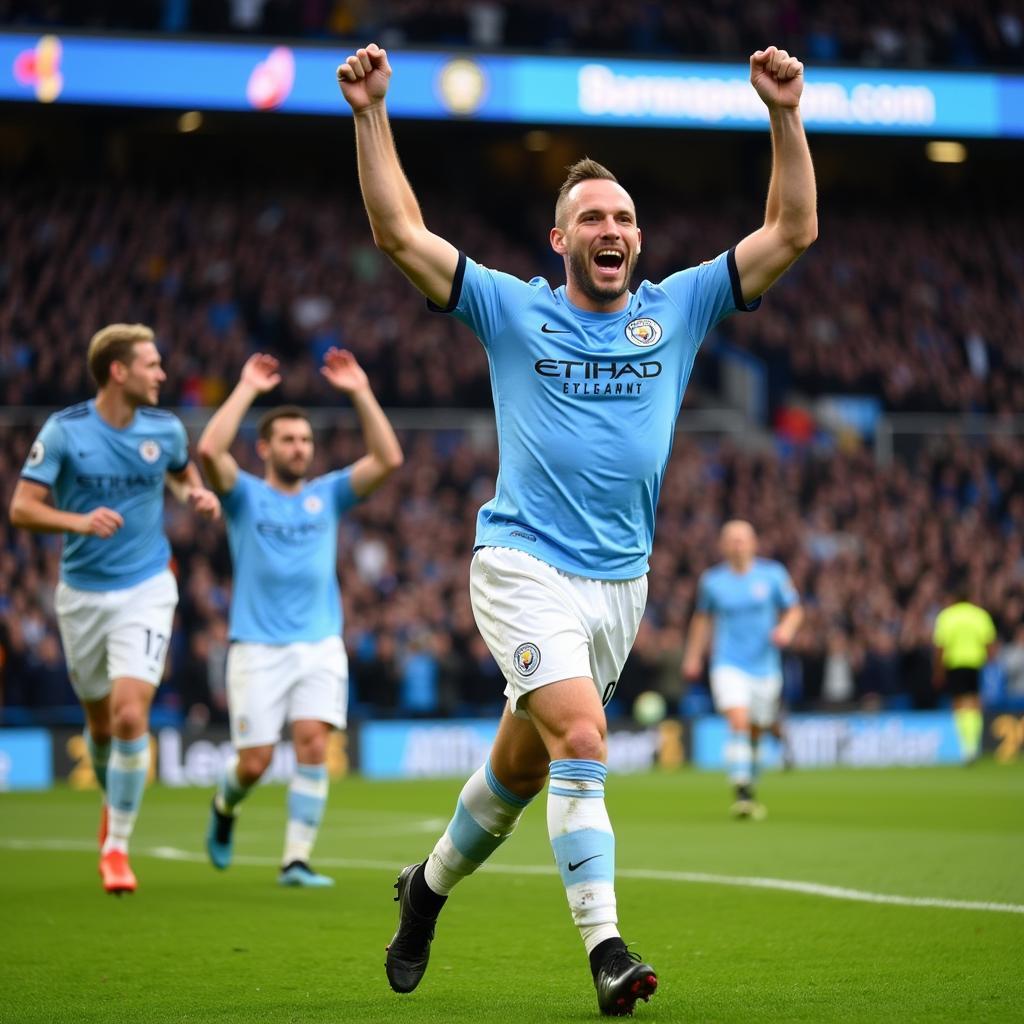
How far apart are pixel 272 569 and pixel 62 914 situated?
234 centimetres

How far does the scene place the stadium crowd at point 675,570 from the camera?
23359mm

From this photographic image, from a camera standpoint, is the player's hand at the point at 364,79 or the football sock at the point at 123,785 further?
the football sock at the point at 123,785

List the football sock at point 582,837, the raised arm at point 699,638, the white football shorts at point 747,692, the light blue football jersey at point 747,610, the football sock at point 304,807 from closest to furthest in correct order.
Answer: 1. the football sock at point 582,837
2. the football sock at point 304,807
3. the raised arm at point 699,638
4. the white football shorts at point 747,692
5. the light blue football jersey at point 747,610

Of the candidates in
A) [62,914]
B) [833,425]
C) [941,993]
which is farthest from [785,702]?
[941,993]

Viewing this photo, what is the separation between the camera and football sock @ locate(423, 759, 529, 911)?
6.23 metres

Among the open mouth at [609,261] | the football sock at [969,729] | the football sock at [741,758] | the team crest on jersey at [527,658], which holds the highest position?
the open mouth at [609,261]

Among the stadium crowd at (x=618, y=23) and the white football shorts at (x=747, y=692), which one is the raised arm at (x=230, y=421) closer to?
the white football shorts at (x=747, y=692)

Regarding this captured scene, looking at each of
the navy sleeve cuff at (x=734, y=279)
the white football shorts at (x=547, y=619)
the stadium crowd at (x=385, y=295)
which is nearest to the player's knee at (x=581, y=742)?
the white football shorts at (x=547, y=619)

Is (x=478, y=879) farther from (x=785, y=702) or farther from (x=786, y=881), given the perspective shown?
(x=785, y=702)

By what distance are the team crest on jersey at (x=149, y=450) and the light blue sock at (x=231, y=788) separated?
67.9 inches

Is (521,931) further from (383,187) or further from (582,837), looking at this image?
(383,187)

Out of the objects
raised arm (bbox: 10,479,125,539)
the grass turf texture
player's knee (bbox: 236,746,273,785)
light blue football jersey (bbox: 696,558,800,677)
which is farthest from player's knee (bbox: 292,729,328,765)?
light blue football jersey (bbox: 696,558,800,677)

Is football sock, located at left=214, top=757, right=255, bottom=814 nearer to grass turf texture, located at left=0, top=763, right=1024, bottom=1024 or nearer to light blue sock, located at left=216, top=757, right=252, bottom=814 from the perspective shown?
light blue sock, located at left=216, top=757, right=252, bottom=814

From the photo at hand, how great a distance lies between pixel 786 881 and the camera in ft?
33.1
